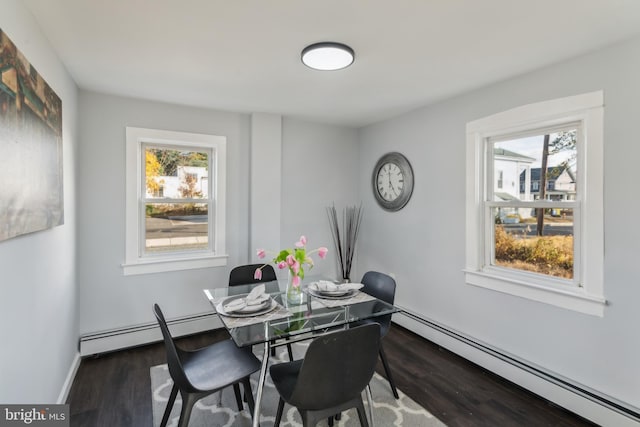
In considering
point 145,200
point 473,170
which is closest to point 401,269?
point 473,170

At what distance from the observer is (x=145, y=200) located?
3.17m

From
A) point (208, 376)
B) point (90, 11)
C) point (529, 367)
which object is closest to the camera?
point (90, 11)

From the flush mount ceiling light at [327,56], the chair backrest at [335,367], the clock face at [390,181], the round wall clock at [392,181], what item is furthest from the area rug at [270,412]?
the flush mount ceiling light at [327,56]

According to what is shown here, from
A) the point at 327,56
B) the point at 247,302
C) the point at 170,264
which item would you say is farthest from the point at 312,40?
the point at 170,264

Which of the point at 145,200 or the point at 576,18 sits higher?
the point at 576,18

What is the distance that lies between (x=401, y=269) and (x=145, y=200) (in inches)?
112

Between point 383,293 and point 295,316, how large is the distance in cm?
86

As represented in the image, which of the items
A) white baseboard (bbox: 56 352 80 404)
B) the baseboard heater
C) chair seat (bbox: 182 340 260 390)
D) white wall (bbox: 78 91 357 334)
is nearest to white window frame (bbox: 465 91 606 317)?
the baseboard heater

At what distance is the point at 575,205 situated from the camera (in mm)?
2213

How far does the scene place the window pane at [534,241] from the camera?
2.30 metres

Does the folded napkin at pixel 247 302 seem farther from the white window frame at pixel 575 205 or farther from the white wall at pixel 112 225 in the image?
the white window frame at pixel 575 205

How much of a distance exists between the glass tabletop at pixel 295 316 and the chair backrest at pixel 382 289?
234 millimetres

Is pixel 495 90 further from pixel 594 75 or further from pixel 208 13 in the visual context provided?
pixel 208 13

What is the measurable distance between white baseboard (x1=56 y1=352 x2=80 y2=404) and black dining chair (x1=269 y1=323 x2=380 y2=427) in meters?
1.72
